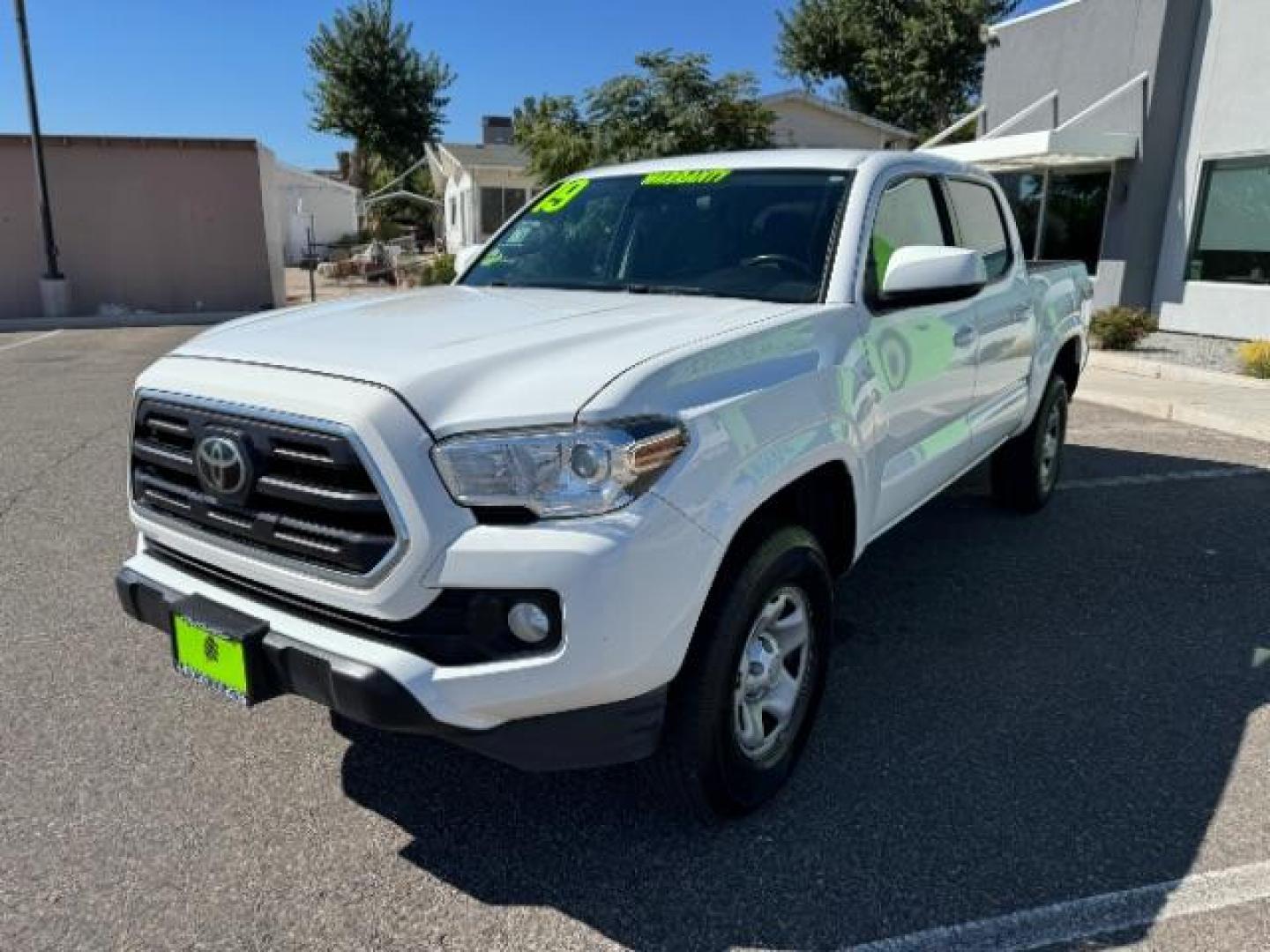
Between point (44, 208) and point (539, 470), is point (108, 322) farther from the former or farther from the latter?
point (539, 470)

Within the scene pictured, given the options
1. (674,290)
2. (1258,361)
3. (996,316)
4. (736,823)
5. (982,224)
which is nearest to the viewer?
(736,823)

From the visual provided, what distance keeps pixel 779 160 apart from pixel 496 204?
29172 millimetres

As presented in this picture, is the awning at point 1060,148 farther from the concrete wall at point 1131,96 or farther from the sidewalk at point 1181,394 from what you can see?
the sidewalk at point 1181,394

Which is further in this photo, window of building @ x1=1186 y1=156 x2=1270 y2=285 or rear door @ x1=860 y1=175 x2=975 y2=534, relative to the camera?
window of building @ x1=1186 y1=156 x2=1270 y2=285

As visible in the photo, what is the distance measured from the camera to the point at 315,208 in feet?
144

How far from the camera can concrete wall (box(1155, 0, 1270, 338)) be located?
12.2m

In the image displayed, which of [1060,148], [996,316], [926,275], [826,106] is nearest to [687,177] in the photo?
[926,275]

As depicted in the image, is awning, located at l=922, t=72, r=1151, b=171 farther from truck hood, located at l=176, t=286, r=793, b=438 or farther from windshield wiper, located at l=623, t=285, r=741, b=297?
truck hood, located at l=176, t=286, r=793, b=438

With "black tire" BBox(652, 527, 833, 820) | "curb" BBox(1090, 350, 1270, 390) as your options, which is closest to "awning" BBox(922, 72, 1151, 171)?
"curb" BBox(1090, 350, 1270, 390)

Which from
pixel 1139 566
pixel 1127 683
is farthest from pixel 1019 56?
pixel 1127 683

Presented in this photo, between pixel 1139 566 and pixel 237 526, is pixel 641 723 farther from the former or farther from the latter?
pixel 1139 566

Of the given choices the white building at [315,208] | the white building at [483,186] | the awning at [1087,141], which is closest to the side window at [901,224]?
the awning at [1087,141]

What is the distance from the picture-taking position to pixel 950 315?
3.84 meters

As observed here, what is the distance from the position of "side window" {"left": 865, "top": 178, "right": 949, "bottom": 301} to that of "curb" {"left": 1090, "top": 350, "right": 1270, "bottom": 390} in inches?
285
